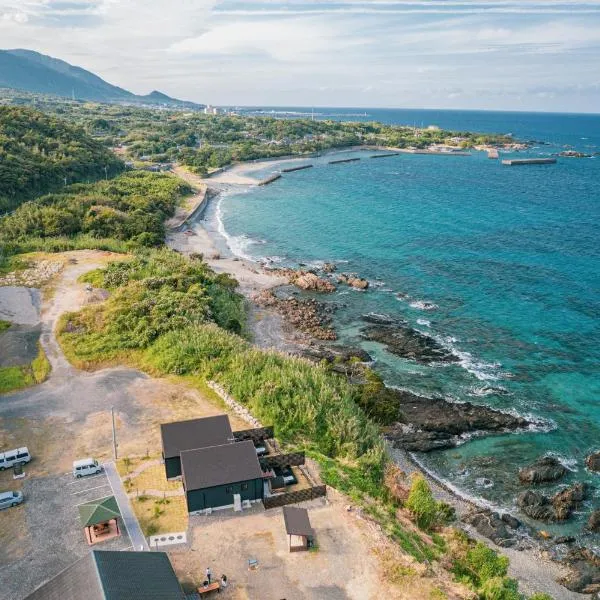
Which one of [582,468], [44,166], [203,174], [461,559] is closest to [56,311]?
[461,559]

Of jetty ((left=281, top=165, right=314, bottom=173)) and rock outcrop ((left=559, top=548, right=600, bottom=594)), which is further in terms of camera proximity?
jetty ((left=281, top=165, right=314, bottom=173))

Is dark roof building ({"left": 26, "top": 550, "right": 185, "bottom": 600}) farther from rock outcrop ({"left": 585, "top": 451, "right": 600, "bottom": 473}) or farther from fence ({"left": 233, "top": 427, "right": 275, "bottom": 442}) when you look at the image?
rock outcrop ({"left": 585, "top": 451, "right": 600, "bottom": 473})

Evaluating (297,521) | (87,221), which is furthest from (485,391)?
(87,221)

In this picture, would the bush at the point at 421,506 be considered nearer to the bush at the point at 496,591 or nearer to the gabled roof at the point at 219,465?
the bush at the point at 496,591

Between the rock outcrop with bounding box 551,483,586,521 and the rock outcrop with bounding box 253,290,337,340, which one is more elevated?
the rock outcrop with bounding box 253,290,337,340

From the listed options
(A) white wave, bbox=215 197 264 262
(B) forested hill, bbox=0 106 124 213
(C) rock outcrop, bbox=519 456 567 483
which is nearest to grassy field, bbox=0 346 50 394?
(C) rock outcrop, bbox=519 456 567 483

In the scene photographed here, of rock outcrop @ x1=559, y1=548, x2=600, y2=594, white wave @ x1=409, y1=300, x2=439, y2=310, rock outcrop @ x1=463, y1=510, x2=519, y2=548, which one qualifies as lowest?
rock outcrop @ x1=559, y1=548, x2=600, y2=594

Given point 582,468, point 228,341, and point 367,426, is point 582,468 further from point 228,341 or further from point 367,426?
point 228,341
